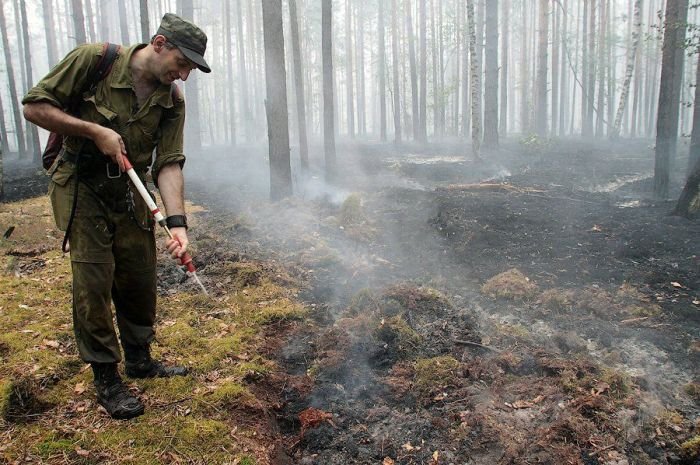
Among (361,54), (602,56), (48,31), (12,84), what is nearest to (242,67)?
(48,31)

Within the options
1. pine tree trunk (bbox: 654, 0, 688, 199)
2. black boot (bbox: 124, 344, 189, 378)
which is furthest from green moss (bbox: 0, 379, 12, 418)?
pine tree trunk (bbox: 654, 0, 688, 199)

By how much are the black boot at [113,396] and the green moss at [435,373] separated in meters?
2.13

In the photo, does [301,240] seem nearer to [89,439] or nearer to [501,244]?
[501,244]

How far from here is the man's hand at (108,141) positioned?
285cm

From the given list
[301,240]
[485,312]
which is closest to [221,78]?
[301,240]

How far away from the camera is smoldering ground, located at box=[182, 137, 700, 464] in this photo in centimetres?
327

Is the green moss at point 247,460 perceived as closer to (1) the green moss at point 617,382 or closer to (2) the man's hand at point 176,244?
(2) the man's hand at point 176,244

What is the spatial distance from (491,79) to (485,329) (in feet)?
62.2

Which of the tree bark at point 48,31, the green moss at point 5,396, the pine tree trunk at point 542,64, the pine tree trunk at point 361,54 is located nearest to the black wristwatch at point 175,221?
the green moss at point 5,396

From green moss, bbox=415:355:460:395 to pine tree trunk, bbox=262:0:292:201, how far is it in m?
8.46

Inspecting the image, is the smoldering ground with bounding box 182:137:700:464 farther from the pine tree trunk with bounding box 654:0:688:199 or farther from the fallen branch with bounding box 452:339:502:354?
the pine tree trunk with bounding box 654:0:688:199

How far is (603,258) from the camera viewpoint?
7.28 m

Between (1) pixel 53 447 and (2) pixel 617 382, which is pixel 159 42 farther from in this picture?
(2) pixel 617 382

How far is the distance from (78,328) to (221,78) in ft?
166
